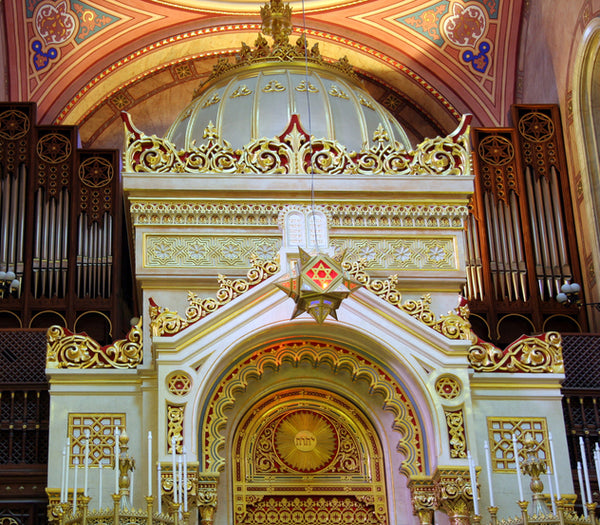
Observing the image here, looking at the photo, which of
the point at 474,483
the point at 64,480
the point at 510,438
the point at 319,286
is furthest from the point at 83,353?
the point at 510,438

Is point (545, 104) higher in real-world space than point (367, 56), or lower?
lower

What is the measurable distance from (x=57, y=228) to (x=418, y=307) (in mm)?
6643

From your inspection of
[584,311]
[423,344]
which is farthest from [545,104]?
[423,344]

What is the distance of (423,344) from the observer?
10305mm

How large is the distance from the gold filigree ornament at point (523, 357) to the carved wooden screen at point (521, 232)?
4.33 m


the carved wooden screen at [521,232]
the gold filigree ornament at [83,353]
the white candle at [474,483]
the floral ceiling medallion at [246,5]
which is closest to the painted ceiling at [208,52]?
the floral ceiling medallion at [246,5]

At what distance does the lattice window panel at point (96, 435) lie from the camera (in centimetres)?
1007

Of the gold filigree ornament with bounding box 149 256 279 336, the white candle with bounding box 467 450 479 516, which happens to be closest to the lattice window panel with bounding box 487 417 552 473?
the white candle with bounding box 467 450 479 516

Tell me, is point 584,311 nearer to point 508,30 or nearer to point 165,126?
point 508,30

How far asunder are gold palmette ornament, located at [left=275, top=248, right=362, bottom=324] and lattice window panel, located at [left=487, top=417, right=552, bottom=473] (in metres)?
1.82

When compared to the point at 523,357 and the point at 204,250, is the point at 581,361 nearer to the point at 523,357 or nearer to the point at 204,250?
the point at 523,357

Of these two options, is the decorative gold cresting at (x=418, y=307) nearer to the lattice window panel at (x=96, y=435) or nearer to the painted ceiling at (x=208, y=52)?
the lattice window panel at (x=96, y=435)

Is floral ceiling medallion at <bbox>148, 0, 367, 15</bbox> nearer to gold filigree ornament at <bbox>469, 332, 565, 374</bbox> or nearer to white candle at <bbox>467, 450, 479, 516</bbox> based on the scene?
gold filigree ornament at <bbox>469, 332, 565, 374</bbox>

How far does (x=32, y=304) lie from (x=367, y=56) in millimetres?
6177
